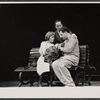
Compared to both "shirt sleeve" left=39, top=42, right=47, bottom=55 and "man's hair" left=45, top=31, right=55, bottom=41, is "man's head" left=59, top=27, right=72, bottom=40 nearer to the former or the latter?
"man's hair" left=45, top=31, right=55, bottom=41

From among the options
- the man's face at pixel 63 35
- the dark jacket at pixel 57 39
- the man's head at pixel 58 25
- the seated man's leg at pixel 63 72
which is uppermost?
the man's head at pixel 58 25

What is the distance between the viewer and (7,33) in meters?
6.55

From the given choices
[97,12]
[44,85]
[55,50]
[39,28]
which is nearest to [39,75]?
[44,85]

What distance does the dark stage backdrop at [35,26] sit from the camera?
648cm

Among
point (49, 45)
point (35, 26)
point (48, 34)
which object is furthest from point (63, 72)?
point (35, 26)

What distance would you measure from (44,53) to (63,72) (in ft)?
2.38

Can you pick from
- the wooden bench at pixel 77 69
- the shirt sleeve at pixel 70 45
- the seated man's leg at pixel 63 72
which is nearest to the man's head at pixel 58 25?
the shirt sleeve at pixel 70 45

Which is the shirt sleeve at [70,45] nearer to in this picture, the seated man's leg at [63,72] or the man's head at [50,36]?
the seated man's leg at [63,72]

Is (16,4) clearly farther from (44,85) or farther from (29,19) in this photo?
(44,85)

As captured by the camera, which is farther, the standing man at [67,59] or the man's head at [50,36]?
the man's head at [50,36]

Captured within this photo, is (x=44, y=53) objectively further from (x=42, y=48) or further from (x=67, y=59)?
(x=67, y=59)

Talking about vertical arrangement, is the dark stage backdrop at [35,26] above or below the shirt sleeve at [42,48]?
above

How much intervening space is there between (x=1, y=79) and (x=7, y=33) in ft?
4.14

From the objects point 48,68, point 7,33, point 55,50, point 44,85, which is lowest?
point 44,85
